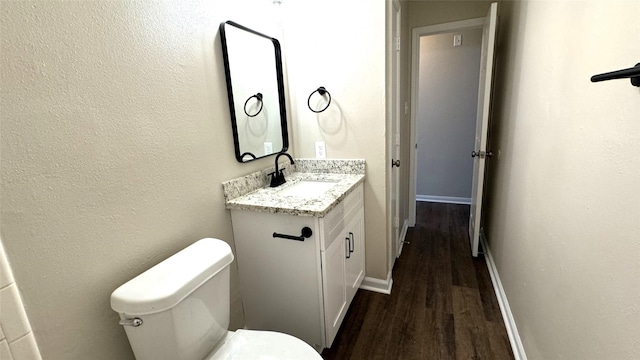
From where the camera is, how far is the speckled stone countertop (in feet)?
4.40

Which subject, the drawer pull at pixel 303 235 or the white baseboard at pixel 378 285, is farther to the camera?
the white baseboard at pixel 378 285

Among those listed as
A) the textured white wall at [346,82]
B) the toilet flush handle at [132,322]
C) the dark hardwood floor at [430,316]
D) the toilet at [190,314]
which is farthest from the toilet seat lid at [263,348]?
the textured white wall at [346,82]

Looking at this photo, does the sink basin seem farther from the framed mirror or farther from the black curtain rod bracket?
the black curtain rod bracket

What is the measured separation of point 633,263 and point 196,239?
1.49 m

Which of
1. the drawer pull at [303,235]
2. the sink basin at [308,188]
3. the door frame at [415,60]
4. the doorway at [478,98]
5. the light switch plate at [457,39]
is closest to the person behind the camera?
the drawer pull at [303,235]

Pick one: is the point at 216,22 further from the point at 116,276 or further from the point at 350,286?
the point at 350,286

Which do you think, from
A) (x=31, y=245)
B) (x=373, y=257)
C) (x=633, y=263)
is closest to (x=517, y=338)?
(x=373, y=257)

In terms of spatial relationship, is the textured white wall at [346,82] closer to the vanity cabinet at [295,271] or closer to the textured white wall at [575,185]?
the vanity cabinet at [295,271]

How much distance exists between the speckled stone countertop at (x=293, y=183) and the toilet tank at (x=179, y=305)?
341mm

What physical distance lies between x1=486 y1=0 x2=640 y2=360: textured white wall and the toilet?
0.92 m

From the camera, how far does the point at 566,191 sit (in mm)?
1058

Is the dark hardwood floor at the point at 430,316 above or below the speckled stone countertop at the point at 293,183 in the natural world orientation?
below

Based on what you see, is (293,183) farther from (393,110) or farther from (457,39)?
(457,39)

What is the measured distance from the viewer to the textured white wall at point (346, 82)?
176 cm
